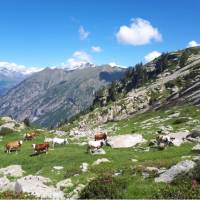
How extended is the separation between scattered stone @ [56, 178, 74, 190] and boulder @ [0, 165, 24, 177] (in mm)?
6957

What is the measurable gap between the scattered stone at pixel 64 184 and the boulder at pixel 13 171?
274 inches

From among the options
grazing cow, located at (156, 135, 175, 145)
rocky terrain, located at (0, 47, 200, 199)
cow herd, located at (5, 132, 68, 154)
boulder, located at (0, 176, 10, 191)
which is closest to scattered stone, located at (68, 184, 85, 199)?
rocky terrain, located at (0, 47, 200, 199)

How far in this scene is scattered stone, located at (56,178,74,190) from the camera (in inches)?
983

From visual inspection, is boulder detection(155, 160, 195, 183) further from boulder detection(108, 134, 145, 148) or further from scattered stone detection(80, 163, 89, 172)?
boulder detection(108, 134, 145, 148)

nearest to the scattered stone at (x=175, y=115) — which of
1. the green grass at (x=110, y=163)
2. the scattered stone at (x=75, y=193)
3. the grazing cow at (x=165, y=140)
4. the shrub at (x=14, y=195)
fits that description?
the green grass at (x=110, y=163)

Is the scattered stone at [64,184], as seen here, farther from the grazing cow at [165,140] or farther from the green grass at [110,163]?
the grazing cow at [165,140]

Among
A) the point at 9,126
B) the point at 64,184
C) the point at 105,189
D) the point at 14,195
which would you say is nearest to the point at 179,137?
the point at 64,184

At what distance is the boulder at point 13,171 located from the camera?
3193cm

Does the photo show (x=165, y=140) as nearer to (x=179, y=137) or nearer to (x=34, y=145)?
(x=179, y=137)

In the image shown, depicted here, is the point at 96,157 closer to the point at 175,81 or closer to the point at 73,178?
the point at 73,178

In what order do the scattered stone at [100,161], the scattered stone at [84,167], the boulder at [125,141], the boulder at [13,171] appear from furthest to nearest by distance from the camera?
the boulder at [125,141], the boulder at [13,171], the scattered stone at [100,161], the scattered stone at [84,167]

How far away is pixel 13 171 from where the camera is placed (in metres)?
32.7

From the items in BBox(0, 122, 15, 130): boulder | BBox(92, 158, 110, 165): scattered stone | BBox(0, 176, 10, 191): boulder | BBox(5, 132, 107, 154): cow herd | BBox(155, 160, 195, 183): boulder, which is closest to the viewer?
BBox(155, 160, 195, 183): boulder

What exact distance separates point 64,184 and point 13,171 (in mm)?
8763
